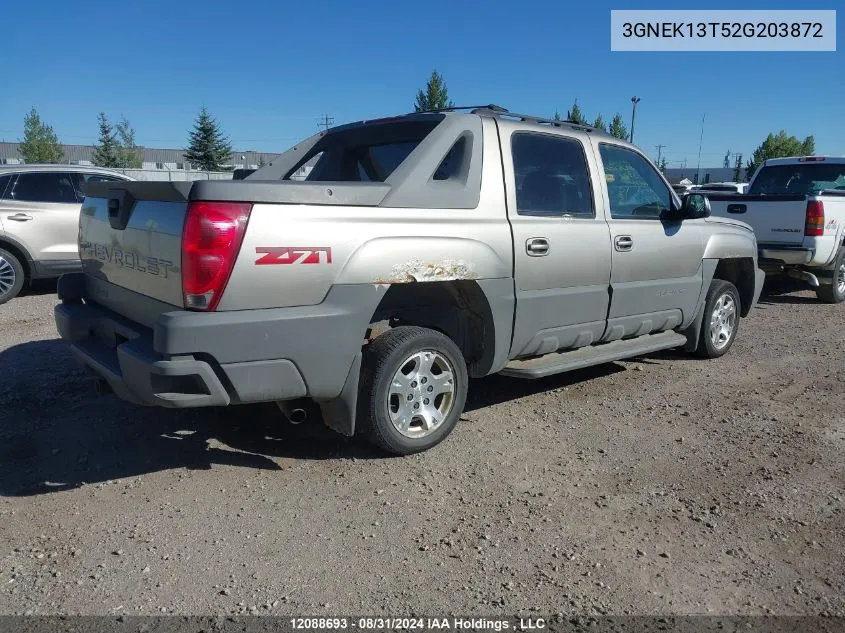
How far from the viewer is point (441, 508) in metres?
A: 3.49

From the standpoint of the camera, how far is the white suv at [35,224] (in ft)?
28.5

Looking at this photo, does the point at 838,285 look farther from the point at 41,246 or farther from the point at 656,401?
the point at 41,246

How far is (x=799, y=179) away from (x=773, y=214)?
93.4 inches

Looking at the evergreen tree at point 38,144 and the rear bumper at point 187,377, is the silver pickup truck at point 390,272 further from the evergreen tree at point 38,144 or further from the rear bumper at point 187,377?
the evergreen tree at point 38,144

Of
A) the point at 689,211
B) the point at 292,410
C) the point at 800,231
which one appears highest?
the point at 689,211

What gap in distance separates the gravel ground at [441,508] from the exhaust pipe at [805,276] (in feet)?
16.3

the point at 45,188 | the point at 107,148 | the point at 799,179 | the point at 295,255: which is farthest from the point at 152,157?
the point at 295,255

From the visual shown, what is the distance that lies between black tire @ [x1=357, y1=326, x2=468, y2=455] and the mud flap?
0.34 ft

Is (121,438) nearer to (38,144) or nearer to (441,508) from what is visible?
(441,508)

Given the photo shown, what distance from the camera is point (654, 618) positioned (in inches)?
104

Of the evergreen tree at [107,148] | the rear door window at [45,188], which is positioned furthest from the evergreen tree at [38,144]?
the rear door window at [45,188]

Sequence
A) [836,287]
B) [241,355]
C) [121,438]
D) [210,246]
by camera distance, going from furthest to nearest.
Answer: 1. [836,287]
2. [121,438]
3. [241,355]
4. [210,246]

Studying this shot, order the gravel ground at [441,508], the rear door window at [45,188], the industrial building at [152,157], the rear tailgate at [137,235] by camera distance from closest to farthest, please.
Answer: the gravel ground at [441,508] → the rear tailgate at [137,235] → the rear door window at [45,188] → the industrial building at [152,157]

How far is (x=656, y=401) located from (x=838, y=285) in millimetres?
6310
